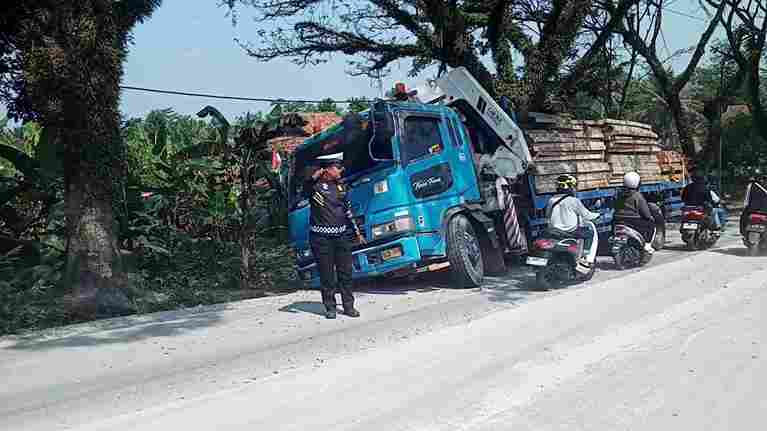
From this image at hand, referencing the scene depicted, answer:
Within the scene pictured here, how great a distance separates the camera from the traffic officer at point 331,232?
26.5 ft

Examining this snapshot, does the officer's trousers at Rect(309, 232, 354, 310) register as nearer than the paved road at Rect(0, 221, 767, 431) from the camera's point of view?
No

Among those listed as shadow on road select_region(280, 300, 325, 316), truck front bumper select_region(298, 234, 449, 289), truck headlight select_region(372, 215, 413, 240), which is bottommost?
shadow on road select_region(280, 300, 325, 316)

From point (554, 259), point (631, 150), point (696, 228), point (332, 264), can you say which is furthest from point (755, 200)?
point (332, 264)

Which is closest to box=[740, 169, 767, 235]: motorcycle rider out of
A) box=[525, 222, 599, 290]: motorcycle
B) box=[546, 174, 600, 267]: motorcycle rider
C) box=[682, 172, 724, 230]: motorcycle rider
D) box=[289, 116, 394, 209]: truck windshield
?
box=[682, 172, 724, 230]: motorcycle rider

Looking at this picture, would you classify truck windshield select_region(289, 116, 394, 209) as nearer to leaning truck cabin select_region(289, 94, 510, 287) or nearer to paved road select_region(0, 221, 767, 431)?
leaning truck cabin select_region(289, 94, 510, 287)

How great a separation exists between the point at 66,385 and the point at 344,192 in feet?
11.9

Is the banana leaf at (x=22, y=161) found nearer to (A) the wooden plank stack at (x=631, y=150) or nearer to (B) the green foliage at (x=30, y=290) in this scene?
(B) the green foliage at (x=30, y=290)

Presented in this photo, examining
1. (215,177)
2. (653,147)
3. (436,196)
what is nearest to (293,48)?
(215,177)

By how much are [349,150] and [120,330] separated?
3.72m

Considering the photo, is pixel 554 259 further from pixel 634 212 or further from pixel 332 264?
pixel 332 264

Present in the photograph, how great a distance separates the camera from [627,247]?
11.6 m

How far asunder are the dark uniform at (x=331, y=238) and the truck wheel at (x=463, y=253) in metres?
1.87

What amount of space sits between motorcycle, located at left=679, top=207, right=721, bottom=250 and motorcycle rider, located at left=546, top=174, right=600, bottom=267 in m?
3.93

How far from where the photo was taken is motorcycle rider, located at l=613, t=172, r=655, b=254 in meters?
11.5
